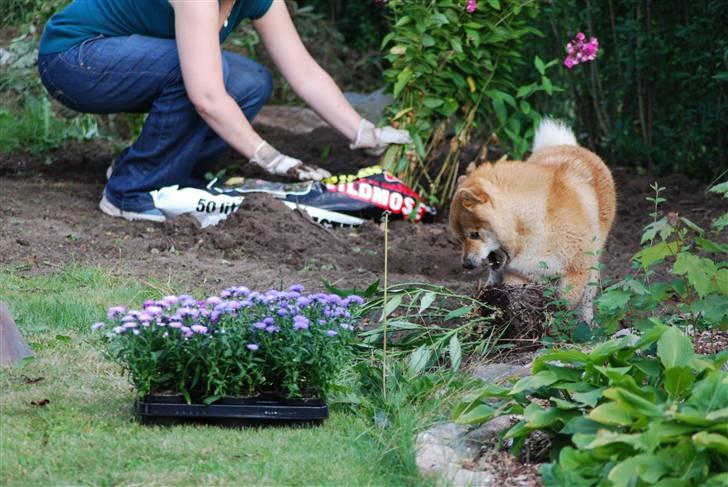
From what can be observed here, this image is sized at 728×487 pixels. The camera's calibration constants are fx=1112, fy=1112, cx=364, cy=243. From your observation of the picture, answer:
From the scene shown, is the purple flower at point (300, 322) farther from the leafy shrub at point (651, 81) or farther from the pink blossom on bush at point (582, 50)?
the leafy shrub at point (651, 81)

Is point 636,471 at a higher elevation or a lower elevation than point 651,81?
lower

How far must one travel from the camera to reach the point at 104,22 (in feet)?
20.3

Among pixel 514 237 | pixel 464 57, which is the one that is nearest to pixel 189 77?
pixel 464 57

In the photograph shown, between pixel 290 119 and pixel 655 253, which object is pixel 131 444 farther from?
pixel 290 119

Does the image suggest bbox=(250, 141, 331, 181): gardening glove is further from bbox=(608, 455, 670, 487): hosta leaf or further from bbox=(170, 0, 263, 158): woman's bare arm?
bbox=(608, 455, 670, 487): hosta leaf

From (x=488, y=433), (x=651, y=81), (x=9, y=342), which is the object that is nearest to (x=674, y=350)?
(x=488, y=433)

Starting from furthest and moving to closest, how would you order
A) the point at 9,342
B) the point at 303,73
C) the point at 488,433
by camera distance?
the point at 303,73 → the point at 9,342 → the point at 488,433

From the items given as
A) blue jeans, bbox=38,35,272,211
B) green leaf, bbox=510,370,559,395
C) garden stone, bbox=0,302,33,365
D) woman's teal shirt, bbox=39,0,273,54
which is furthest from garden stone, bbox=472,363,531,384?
woman's teal shirt, bbox=39,0,273,54

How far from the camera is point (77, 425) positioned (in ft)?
10.4

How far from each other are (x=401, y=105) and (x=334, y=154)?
3.54 feet

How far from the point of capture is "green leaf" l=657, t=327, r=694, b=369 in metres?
2.95

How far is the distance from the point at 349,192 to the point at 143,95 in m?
1.27

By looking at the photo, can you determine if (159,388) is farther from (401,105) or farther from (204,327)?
(401,105)

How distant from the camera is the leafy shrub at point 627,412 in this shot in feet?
8.61
